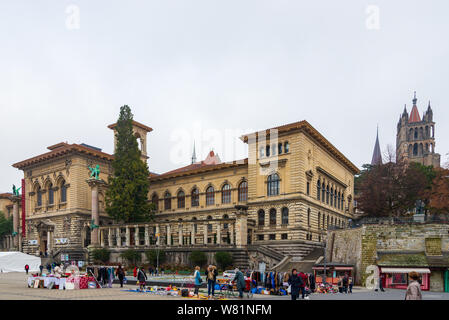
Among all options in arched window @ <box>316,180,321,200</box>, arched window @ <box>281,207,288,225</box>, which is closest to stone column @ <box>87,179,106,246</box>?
arched window @ <box>281,207,288,225</box>

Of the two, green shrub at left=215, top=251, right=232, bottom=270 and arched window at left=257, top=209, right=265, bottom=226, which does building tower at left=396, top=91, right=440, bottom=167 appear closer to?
arched window at left=257, top=209, right=265, bottom=226

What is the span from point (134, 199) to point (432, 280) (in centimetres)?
3834

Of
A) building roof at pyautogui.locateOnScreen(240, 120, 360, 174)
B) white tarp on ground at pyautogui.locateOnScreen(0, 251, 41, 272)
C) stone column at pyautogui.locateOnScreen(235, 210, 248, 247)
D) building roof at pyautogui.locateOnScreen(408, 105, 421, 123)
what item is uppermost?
building roof at pyautogui.locateOnScreen(408, 105, 421, 123)

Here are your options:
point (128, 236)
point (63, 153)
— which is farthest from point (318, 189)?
point (63, 153)

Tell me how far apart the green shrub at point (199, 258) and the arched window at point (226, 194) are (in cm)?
1356

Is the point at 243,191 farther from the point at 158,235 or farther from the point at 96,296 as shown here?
the point at 96,296

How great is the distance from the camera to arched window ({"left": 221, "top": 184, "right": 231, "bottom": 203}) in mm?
61156

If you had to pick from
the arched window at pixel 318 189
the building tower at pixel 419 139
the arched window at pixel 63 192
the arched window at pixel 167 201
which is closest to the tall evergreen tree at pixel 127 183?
the arched window at pixel 167 201

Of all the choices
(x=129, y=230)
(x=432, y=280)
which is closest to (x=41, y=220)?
(x=129, y=230)

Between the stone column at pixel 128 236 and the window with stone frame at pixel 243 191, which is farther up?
the window with stone frame at pixel 243 191

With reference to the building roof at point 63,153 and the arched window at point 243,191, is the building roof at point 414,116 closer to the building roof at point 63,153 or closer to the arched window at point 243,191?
the arched window at point 243,191

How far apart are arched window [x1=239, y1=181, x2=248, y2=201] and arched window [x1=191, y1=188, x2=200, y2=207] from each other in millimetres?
7991

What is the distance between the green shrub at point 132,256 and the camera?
54625 millimetres

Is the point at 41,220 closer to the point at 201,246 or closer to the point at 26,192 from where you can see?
the point at 26,192
